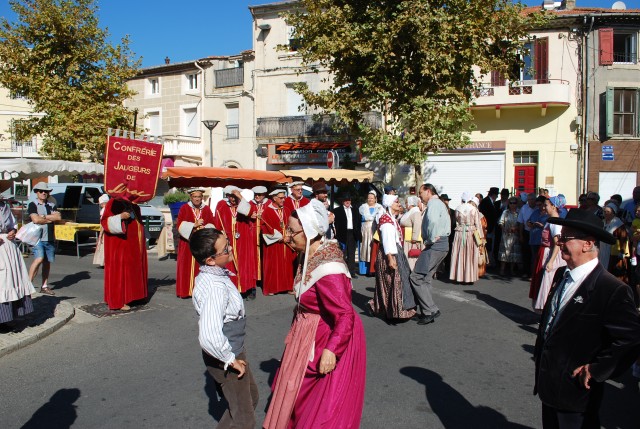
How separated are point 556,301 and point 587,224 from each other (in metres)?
0.49

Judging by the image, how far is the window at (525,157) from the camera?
25.0 m

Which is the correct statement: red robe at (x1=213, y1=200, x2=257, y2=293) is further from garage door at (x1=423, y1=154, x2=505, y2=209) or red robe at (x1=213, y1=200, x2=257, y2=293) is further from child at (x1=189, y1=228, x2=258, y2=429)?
garage door at (x1=423, y1=154, x2=505, y2=209)

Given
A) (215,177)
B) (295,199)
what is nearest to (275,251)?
(295,199)

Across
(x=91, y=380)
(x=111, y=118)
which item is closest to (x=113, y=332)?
(x=91, y=380)

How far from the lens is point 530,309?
9.02m

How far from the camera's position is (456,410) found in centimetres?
489

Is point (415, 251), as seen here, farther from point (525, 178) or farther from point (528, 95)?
point (525, 178)

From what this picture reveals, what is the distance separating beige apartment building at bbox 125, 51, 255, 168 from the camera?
31.4 meters

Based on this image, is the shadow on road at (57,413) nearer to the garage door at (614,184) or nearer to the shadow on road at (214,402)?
the shadow on road at (214,402)

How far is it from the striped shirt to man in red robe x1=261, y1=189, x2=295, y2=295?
6.49 metres

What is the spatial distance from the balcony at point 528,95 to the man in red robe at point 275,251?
15.3m

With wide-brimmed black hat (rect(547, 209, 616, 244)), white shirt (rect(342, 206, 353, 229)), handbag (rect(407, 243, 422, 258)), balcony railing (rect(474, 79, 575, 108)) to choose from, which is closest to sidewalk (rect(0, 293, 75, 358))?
handbag (rect(407, 243, 422, 258))

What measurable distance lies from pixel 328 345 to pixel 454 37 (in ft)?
46.1

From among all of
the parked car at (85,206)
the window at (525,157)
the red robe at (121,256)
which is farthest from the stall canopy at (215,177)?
the window at (525,157)
